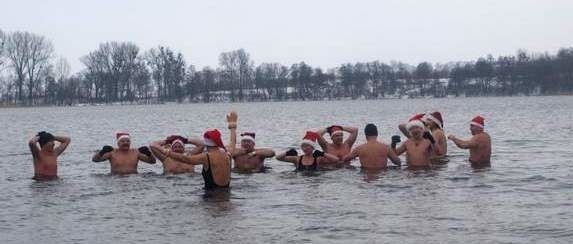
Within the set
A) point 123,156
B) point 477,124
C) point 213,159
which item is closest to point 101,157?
point 123,156

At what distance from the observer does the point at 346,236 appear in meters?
10.6

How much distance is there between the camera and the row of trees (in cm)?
12875

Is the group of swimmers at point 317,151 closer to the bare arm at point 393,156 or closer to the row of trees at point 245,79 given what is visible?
the bare arm at point 393,156

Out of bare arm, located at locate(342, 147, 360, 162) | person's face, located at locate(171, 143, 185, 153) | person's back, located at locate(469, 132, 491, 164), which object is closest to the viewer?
person's face, located at locate(171, 143, 185, 153)

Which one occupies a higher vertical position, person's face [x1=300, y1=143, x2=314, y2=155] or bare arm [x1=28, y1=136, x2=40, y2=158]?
bare arm [x1=28, y1=136, x2=40, y2=158]

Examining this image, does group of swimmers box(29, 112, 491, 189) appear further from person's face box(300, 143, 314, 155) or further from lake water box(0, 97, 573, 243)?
lake water box(0, 97, 573, 243)

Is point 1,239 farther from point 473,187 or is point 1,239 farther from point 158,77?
point 158,77

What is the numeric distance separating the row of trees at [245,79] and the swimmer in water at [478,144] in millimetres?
113522

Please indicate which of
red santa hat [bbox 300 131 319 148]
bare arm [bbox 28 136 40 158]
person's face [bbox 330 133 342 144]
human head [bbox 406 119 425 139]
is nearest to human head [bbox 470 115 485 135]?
human head [bbox 406 119 425 139]

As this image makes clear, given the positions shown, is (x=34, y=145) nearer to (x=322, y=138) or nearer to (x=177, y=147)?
(x=177, y=147)

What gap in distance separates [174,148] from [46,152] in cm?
321

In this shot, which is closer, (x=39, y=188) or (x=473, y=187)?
(x=473, y=187)

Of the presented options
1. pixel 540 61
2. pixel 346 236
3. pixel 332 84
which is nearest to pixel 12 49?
pixel 332 84

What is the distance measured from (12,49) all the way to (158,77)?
28.6 meters
